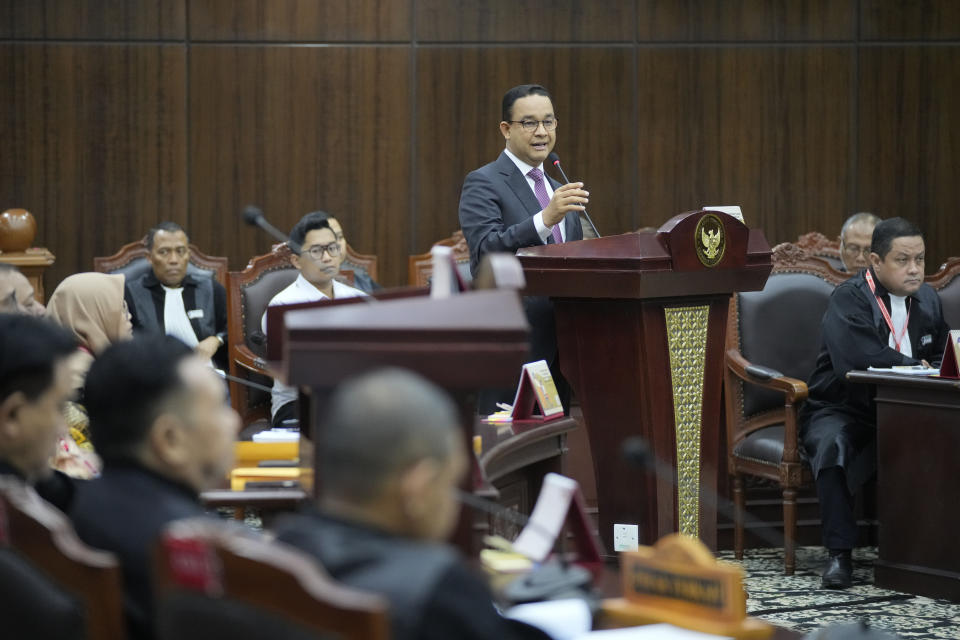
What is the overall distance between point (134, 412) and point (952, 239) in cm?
690

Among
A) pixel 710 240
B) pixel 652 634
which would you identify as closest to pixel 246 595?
pixel 652 634

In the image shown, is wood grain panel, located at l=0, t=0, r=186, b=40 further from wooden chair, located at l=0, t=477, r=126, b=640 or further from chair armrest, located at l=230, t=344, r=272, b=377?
wooden chair, located at l=0, t=477, r=126, b=640

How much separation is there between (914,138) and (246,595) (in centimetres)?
727

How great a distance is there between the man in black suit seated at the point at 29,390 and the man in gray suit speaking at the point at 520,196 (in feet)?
6.95

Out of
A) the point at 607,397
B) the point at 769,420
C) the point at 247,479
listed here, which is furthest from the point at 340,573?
the point at 769,420

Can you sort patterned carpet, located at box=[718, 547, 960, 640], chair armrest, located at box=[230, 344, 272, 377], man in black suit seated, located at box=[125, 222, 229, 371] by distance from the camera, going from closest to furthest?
patterned carpet, located at box=[718, 547, 960, 640]
chair armrest, located at box=[230, 344, 272, 377]
man in black suit seated, located at box=[125, 222, 229, 371]

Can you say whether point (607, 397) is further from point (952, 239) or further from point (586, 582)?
point (952, 239)

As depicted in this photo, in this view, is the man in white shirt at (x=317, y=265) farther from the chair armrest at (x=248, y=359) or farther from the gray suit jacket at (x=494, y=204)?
the gray suit jacket at (x=494, y=204)

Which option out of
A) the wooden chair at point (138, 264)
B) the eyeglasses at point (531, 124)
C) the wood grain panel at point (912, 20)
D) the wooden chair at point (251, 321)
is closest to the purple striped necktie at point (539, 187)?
the eyeglasses at point (531, 124)

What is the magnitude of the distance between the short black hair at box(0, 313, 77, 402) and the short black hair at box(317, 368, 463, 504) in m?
0.83

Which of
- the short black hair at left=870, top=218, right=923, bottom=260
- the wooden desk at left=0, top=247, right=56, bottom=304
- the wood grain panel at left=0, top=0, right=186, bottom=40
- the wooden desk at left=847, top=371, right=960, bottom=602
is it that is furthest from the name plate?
the wood grain panel at left=0, top=0, right=186, bottom=40

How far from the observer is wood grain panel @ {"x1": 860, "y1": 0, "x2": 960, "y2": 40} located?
7.83 meters

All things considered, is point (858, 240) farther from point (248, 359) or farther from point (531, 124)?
point (248, 359)

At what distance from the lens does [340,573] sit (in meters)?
1.40
